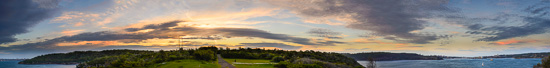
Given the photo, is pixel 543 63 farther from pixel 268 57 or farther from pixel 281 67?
pixel 268 57

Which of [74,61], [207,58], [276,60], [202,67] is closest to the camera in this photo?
[202,67]

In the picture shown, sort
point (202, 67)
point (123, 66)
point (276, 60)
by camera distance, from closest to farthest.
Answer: point (202, 67) → point (123, 66) → point (276, 60)

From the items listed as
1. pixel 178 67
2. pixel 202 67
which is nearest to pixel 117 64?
pixel 178 67

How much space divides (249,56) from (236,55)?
4.13 metres

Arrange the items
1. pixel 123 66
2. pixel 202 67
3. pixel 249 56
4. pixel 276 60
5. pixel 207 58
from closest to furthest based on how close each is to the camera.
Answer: pixel 202 67 < pixel 123 66 < pixel 207 58 < pixel 276 60 < pixel 249 56

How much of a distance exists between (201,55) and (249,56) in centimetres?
1669

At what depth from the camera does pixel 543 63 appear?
4466 centimetres

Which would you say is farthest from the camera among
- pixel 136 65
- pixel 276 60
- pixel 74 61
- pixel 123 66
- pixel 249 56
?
pixel 74 61

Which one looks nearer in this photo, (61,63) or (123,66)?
(123,66)

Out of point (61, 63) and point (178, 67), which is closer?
point (178, 67)

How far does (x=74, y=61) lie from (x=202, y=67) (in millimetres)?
195237

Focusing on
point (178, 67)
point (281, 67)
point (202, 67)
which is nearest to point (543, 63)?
point (281, 67)

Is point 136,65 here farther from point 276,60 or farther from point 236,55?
point 236,55

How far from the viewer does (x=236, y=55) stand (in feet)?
236
